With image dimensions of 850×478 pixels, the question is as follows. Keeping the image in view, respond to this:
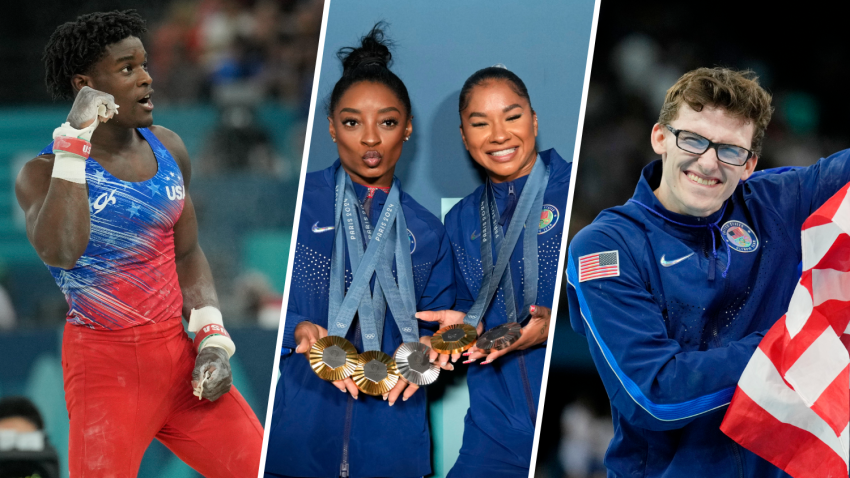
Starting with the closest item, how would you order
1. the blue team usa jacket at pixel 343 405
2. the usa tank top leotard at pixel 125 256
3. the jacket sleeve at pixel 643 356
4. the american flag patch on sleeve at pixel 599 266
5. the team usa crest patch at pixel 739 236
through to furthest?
the jacket sleeve at pixel 643 356
the american flag patch on sleeve at pixel 599 266
the team usa crest patch at pixel 739 236
the usa tank top leotard at pixel 125 256
the blue team usa jacket at pixel 343 405

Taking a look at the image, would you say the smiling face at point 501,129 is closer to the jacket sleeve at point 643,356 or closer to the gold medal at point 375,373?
the jacket sleeve at point 643,356

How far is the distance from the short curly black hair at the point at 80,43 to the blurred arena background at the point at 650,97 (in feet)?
6.86

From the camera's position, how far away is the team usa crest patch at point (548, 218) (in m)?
3.08

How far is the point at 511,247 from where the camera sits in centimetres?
304

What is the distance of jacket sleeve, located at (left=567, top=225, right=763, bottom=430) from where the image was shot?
2.29 meters

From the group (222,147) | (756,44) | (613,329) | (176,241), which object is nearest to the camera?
(613,329)

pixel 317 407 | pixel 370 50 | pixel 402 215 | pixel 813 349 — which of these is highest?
pixel 370 50

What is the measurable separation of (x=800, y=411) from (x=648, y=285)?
1.96 feet

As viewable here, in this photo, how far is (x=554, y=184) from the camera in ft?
10.2

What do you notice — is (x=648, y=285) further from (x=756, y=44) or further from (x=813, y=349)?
(x=756, y=44)

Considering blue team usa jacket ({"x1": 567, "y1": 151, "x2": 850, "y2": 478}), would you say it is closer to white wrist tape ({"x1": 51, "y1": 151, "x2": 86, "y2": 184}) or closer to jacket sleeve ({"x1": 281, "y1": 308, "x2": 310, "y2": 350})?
jacket sleeve ({"x1": 281, "y1": 308, "x2": 310, "y2": 350})

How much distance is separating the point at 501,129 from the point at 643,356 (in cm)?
112

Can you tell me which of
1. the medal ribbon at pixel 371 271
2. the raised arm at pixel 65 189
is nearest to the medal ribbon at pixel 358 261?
the medal ribbon at pixel 371 271

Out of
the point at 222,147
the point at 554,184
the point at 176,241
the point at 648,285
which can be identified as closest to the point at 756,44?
the point at 554,184
